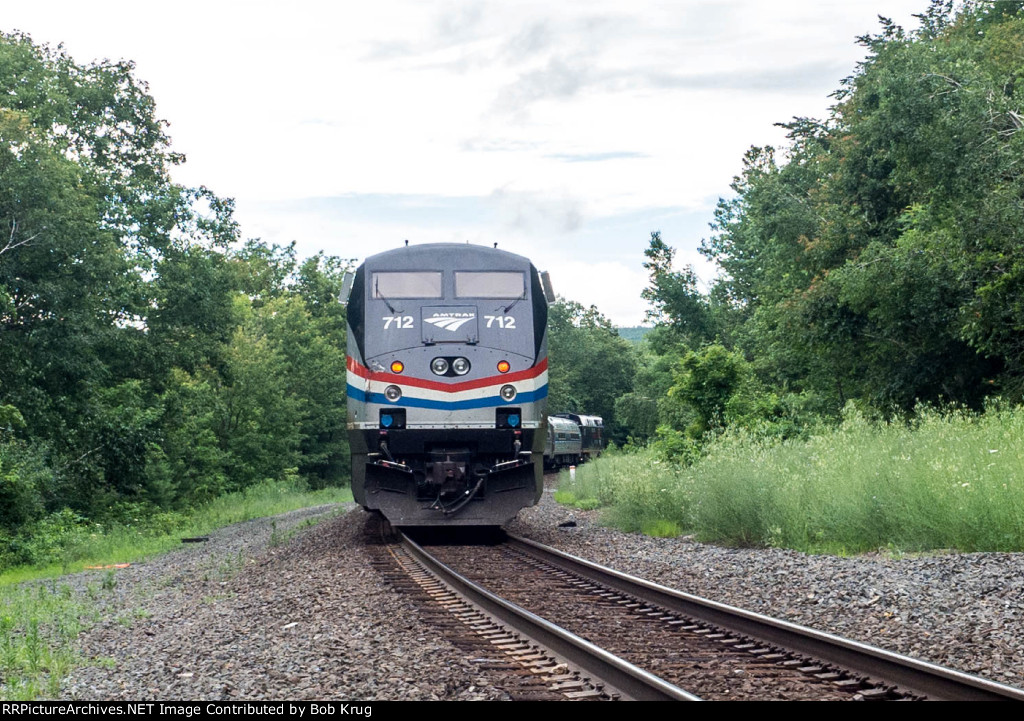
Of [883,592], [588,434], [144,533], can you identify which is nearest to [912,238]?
[883,592]

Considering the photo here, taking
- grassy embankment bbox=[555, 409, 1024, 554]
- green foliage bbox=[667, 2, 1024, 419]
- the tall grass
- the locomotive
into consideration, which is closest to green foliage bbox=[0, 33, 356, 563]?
the tall grass

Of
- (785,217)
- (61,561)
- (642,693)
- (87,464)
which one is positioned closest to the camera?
(642,693)

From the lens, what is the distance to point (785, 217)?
32.4 meters

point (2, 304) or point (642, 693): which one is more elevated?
point (2, 304)

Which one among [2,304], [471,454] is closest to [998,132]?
[471,454]

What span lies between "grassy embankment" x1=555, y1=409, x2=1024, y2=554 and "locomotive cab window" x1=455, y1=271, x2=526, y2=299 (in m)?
3.92

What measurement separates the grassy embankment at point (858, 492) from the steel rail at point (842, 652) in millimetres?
3537

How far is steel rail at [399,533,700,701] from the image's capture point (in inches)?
213

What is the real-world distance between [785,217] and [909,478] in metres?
22.5

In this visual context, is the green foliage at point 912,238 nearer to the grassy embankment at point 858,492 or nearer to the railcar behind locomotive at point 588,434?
the grassy embankment at point 858,492

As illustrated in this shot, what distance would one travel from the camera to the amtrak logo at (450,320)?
13.6m

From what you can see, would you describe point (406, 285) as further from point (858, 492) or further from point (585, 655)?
point (585, 655)

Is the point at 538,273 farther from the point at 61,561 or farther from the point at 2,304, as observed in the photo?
the point at 2,304

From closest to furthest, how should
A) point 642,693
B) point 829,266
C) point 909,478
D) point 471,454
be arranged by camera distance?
point 642,693 → point 909,478 → point 471,454 → point 829,266
